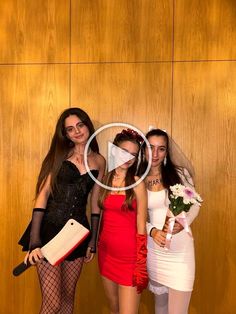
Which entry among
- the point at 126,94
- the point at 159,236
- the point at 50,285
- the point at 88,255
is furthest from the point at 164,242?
the point at 126,94

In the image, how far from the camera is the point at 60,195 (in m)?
2.34

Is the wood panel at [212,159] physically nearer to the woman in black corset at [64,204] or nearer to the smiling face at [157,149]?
the smiling face at [157,149]

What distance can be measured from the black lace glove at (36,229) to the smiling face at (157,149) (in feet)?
2.55

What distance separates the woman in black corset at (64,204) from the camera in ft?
7.61

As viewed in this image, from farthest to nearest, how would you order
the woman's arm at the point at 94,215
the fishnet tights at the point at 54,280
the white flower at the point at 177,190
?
the woman's arm at the point at 94,215 < the fishnet tights at the point at 54,280 < the white flower at the point at 177,190

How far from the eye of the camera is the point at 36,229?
2.29 metres

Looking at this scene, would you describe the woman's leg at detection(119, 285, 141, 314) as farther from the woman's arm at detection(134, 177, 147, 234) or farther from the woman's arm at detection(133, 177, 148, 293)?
the woman's arm at detection(134, 177, 147, 234)

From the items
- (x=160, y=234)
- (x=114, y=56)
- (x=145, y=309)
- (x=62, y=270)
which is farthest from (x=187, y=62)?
(x=145, y=309)

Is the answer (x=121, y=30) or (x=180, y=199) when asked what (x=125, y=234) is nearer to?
(x=180, y=199)

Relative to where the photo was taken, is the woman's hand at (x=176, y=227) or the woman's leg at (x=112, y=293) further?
the woman's leg at (x=112, y=293)

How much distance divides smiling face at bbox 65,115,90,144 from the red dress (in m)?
0.44

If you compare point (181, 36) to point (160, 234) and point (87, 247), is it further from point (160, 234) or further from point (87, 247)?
point (87, 247)

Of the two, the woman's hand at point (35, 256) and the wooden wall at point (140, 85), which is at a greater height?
the wooden wall at point (140, 85)

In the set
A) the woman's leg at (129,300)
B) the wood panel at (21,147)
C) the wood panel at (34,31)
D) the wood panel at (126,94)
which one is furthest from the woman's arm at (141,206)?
the wood panel at (34,31)
